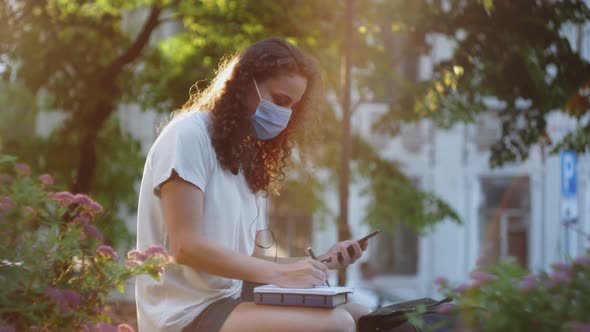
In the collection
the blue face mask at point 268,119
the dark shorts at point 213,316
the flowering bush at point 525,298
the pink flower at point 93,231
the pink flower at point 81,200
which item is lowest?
the dark shorts at point 213,316

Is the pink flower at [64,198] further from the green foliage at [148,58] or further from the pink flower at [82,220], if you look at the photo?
the green foliage at [148,58]

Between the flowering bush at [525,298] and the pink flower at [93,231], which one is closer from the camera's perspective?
the flowering bush at [525,298]

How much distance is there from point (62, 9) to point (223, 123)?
11451mm

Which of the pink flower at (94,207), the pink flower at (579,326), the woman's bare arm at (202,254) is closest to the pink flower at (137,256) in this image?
the woman's bare arm at (202,254)

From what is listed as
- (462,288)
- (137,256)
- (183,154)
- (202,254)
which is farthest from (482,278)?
(137,256)

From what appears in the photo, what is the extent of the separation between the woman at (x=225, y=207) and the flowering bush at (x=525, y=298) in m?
0.75

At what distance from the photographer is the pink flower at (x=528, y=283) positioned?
1.78m

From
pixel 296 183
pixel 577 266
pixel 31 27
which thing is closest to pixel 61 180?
pixel 31 27

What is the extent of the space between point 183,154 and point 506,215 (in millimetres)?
22491

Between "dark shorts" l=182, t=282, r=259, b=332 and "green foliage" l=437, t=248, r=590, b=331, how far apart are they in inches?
37.3

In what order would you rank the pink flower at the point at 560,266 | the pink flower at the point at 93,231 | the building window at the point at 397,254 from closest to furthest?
the pink flower at the point at 560,266 < the pink flower at the point at 93,231 < the building window at the point at 397,254

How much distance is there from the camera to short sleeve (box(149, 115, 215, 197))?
2732 mm

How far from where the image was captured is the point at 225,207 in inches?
113

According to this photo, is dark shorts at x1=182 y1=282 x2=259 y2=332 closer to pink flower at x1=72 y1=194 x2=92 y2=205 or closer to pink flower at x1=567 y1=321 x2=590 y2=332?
pink flower at x1=72 y1=194 x2=92 y2=205
